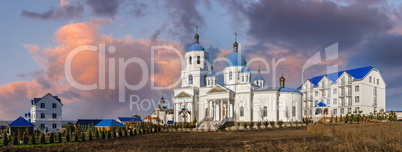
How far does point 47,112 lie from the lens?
2099 inches

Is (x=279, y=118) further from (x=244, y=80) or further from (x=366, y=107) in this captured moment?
(x=366, y=107)

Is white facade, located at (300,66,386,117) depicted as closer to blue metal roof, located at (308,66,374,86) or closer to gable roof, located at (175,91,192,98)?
blue metal roof, located at (308,66,374,86)

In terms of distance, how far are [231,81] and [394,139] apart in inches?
1740

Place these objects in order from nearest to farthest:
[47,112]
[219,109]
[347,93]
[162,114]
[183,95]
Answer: [47,112] < [219,109] < [183,95] < [347,93] < [162,114]

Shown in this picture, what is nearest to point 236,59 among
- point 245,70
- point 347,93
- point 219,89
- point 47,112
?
point 245,70

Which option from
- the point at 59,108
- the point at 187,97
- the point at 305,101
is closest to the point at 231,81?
the point at 187,97

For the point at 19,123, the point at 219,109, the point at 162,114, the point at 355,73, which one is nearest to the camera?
the point at 19,123

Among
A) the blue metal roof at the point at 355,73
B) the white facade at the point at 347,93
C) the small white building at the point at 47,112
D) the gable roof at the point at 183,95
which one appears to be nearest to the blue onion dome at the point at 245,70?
the gable roof at the point at 183,95

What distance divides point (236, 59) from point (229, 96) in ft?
30.5

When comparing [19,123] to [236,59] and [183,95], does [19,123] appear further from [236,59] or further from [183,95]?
[236,59]

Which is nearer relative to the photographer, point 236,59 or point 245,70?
point 245,70

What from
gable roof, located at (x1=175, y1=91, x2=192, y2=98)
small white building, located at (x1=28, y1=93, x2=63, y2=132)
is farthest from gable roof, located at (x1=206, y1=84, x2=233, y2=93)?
small white building, located at (x1=28, y1=93, x2=63, y2=132)

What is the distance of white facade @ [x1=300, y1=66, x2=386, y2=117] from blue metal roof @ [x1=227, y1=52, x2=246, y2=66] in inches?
628

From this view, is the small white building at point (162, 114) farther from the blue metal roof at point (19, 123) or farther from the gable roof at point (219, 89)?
the blue metal roof at point (19, 123)
